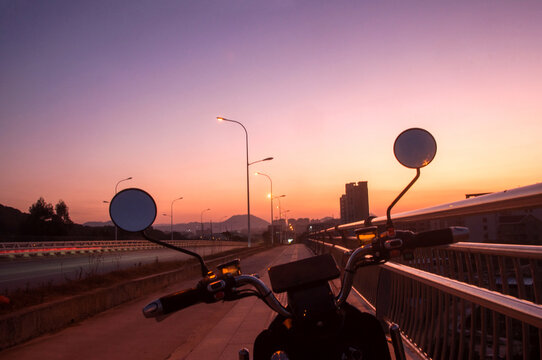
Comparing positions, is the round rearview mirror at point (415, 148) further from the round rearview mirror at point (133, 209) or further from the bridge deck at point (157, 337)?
the bridge deck at point (157, 337)

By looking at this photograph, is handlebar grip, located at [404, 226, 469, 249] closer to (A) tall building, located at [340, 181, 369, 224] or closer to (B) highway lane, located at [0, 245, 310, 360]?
(B) highway lane, located at [0, 245, 310, 360]

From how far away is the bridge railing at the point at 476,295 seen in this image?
2074 millimetres

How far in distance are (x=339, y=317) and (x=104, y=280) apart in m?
10.0

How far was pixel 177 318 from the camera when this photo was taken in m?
7.52

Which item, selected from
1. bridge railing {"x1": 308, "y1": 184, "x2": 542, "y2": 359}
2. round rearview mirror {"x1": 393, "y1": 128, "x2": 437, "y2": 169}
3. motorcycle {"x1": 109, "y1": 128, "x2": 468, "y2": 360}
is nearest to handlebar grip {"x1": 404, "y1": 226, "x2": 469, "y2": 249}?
motorcycle {"x1": 109, "y1": 128, "x2": 468, "y2": 360}

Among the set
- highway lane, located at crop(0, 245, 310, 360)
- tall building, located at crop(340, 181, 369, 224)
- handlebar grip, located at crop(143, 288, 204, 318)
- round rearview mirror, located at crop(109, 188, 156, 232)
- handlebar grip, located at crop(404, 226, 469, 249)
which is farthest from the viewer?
tall building, located at crop(340, 181, 369, 224)

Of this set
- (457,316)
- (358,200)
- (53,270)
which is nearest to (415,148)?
(457,316)

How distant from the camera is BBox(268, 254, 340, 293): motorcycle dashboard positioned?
188 cm

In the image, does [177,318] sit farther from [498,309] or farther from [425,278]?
[498,309]

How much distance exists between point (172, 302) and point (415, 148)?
180cm

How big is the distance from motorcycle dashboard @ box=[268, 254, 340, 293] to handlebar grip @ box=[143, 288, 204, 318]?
0.34 m

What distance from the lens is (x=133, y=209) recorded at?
2432 millimetres

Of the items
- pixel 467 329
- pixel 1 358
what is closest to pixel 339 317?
pixel 467 329

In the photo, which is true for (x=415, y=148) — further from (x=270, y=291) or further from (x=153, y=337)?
(x=153, y=337)
